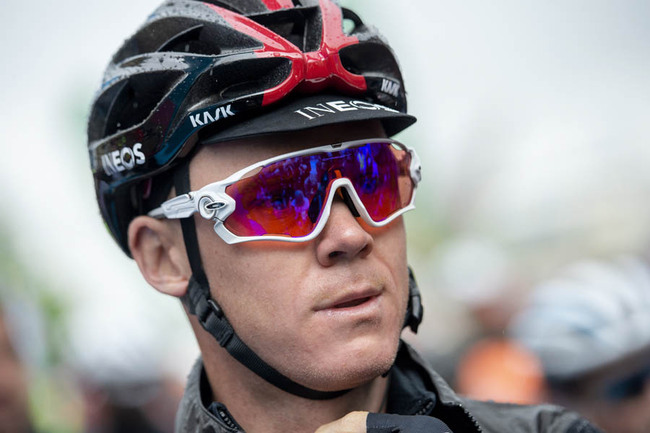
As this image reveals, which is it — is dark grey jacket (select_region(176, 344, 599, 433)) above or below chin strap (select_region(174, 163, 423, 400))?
below

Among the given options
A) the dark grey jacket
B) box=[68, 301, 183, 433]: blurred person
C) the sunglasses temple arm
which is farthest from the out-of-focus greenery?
the sunglasses temple arm

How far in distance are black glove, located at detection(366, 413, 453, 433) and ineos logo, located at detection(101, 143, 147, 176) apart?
119 cm

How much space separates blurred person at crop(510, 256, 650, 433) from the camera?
14.1ft

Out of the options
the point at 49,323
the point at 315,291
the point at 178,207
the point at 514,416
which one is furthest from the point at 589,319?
the point at 49,323

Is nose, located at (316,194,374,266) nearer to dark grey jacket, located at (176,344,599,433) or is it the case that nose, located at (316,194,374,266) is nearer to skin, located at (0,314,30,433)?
dark grey jacket, located at (176,344,599,433)

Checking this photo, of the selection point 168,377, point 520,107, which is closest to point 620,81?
point 520,107

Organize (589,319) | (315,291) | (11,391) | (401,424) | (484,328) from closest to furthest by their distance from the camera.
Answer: (401,424)
(315,291)
(589,319)
(11,391)
(484,328)

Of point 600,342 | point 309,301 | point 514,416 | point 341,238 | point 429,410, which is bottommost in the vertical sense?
point 600,342

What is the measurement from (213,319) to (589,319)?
3.31 metres

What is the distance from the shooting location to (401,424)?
1957 mm

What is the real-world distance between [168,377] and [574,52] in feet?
15.7

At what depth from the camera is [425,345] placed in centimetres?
601

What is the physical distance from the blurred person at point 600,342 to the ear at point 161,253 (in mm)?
3088

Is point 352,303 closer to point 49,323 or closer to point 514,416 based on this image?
point 514,416
